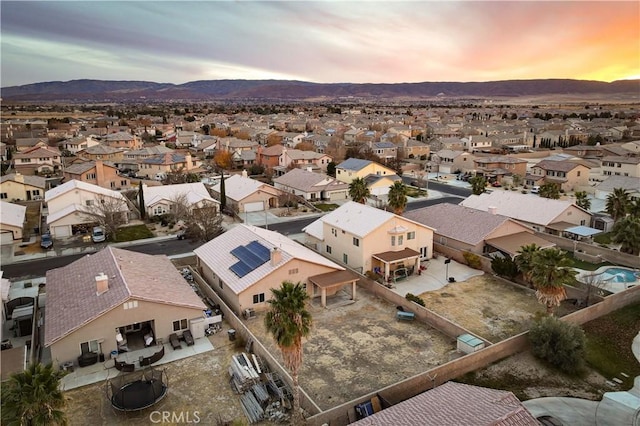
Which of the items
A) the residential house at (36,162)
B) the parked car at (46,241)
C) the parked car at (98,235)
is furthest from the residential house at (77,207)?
the residential house at (36,162)

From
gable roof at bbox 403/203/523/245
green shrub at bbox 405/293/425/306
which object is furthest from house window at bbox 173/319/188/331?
gable roof at bbox 403/203/523/245

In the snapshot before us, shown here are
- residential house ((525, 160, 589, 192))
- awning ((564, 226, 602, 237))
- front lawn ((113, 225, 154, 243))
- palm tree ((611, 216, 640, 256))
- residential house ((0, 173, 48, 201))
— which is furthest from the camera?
residential house ((525, 160, 589, 192))

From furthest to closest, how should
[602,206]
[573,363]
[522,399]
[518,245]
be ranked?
[602,206] < [518,245] < [573,363] < [522,399]

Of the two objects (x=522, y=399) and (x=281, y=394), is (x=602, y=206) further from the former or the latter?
(x=281, y=394)

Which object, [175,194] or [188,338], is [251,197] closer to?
[175,194]

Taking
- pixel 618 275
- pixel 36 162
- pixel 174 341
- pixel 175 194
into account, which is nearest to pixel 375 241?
pixel 174 341

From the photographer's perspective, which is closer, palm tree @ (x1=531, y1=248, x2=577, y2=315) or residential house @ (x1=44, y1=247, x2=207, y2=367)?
residential house @ (x1=44, y1=247, x2=207, y2=367)

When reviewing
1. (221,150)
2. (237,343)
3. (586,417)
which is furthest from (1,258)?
(221,150)

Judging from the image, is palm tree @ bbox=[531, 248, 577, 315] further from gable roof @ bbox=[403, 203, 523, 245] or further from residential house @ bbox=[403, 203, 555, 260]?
gable roof @ bbox=[403, 203, 523, 245]
